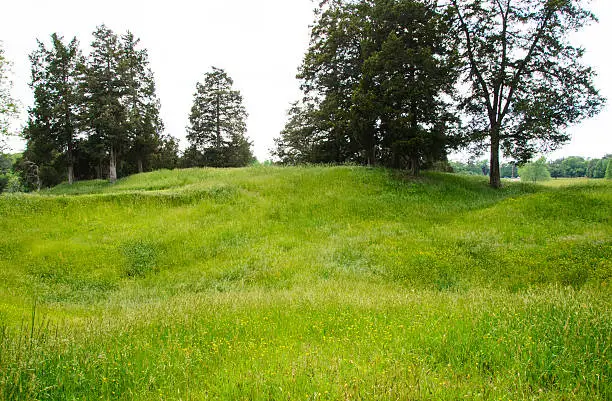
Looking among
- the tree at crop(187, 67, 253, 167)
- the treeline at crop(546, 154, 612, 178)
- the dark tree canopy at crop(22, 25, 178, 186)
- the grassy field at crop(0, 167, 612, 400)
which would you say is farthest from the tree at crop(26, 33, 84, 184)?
the treeline at crop(546, 154, 612, 178)

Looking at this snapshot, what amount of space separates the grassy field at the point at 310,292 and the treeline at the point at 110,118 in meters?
23.3

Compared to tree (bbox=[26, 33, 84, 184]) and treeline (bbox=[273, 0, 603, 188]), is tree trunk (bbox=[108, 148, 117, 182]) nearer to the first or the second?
tree (bbox=[26, 33, 84, 184])

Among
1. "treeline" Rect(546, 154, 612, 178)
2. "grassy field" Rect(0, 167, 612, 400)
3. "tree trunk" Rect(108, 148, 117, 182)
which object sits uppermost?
"treeline" Rect(546, 154, 612, 178)

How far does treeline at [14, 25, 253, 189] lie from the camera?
38.0 metres

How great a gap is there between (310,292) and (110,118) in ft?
125

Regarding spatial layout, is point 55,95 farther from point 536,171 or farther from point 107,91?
point 536,171

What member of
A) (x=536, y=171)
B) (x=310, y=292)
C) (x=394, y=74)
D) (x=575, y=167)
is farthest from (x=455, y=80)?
(x=575, y=167)

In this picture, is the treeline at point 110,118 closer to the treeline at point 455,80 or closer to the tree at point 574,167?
the treeline at point 455,80

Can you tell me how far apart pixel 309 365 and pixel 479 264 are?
980cm

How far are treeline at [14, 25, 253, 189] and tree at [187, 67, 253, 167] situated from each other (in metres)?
0.14

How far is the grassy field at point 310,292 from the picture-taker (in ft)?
11.9

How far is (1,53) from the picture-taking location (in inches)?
915

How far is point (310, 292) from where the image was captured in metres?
8.48

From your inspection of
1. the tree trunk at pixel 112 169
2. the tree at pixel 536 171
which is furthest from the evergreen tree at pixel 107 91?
the tree at pixel 536 171
